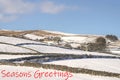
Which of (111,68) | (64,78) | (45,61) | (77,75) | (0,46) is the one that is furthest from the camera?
(0,46)

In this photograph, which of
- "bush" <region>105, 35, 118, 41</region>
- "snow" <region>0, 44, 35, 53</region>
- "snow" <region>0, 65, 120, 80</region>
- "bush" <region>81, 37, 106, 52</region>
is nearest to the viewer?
"snow" <region>0, 65, 120, 80</region>

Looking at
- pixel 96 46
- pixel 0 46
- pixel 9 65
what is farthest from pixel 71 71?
pixel 96 46

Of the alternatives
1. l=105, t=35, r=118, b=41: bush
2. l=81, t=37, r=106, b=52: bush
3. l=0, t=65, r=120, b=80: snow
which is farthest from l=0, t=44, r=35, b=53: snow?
l=105, t=35, r=118, b=41: bush

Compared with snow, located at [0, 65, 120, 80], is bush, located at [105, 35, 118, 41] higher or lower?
higher

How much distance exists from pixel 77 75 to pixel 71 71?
1.30 meters

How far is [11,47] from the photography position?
185 feet

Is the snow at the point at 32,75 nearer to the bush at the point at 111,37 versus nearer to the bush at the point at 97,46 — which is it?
the bush at the point at 97,46

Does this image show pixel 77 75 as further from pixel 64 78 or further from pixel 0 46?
pixel 0 46

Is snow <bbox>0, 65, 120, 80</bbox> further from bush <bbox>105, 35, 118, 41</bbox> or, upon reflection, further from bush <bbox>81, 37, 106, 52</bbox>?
bush <bbox>105, 35, 118, 41</bbox>

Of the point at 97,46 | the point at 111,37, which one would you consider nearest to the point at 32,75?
the point at 97,46

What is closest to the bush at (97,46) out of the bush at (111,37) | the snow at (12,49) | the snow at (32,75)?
the snow at (12,49)

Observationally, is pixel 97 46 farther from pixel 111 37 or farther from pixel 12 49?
pixel 111 37

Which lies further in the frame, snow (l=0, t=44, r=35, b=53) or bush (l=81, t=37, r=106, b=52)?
bush (l=81, t=37, r=106, b=52)

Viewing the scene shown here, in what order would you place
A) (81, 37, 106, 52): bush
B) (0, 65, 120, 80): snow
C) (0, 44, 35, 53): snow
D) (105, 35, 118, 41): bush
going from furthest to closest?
1. (105, 35, 118, 41): bush
2. (81, 37, 106, 52): bush
3. (0, 44, 35, 53): snow
4. (0, 65, 120, 80): snow
